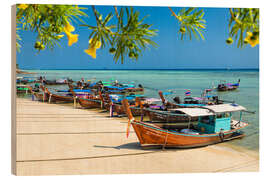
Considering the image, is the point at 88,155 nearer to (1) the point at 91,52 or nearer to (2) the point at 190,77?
(2) the point at 190,77

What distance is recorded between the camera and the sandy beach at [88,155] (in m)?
3.60

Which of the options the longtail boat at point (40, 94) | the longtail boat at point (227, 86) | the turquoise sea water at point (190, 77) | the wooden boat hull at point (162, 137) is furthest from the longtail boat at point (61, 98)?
the longtail boat at point (227, 86)

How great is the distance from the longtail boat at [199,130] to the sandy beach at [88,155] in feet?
0.79

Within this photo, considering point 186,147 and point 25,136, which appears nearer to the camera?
point 25,136

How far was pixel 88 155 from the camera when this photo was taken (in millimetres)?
3834

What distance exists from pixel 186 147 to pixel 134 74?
1.80m

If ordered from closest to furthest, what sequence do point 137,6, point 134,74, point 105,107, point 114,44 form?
1. point 114,44
2. point 137,6
3. point 134,74
4. point 105,107

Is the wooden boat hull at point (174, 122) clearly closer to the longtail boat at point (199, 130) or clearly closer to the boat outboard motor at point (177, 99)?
the longtail boat at point (199, 130)

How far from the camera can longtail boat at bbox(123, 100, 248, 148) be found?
446cm

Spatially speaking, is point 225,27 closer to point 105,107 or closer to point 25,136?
point 25,136

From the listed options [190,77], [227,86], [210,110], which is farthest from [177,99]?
[190,77]

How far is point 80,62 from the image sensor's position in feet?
12.4
